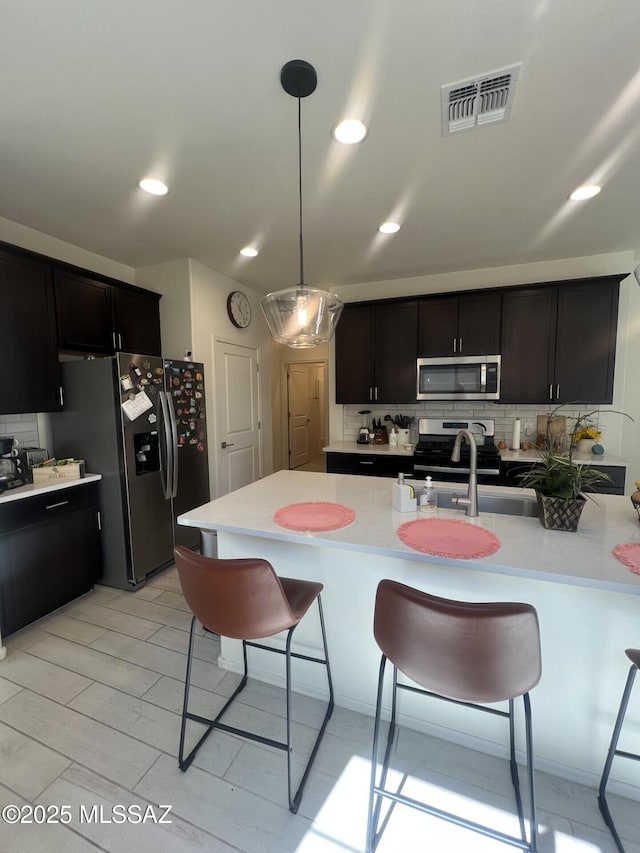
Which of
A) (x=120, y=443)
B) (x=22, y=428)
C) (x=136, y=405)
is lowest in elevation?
(x=120, y=443)

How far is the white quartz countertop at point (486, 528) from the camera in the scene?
1145mm

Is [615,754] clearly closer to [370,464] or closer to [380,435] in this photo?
[370,464]

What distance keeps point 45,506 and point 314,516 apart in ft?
6.28

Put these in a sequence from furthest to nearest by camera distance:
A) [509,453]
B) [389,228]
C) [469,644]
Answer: [509,453] → [389,228] → [469,644]

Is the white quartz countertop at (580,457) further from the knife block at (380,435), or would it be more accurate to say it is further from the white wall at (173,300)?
the white wall at (173,300)

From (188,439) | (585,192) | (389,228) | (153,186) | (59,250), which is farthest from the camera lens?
(188,439)

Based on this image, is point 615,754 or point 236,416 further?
point 236,416

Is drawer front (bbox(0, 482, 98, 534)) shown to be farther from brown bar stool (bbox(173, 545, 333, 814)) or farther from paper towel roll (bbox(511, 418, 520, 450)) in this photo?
paper towel roll (bbox(511, 418, 520, 450))

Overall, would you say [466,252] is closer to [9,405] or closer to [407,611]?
[407,611]

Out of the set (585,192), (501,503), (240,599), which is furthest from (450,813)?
(585,192)

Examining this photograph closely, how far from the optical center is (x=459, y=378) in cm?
362

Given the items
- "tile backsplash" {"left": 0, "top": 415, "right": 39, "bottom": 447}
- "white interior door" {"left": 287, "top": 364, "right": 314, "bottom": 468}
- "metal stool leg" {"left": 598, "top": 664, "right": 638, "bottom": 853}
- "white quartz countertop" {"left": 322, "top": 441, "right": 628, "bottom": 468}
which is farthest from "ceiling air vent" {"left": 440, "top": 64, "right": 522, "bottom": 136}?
"white interior door" {"left": 287, "top": 364, "right": 314, "bottom": 468}

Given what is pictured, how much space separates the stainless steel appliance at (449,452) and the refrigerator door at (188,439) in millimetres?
2000

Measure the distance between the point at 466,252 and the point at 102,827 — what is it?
4159 millimetres
